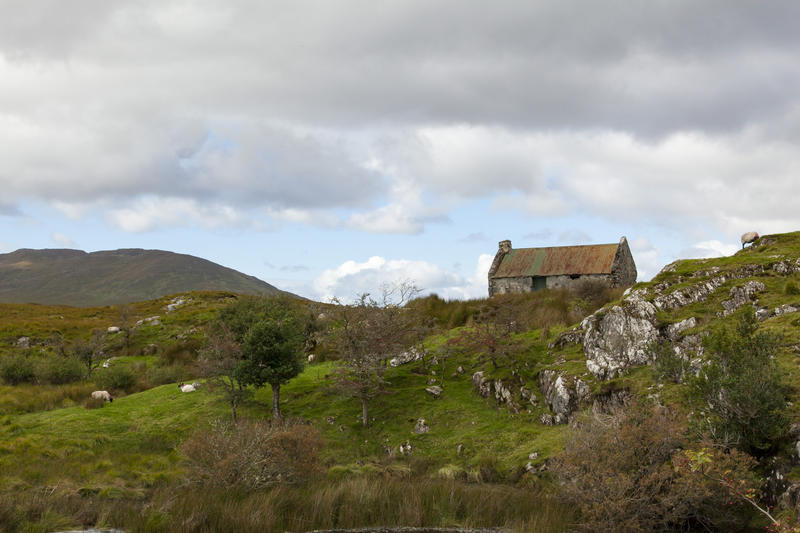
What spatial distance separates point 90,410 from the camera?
22438 millimetres

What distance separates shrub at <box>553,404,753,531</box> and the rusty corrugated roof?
3257 centimetres

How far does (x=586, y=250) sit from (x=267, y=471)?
39.6 meters

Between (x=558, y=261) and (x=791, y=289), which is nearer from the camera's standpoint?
(x=791, y=289)

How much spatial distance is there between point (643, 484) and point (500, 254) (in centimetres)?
3955

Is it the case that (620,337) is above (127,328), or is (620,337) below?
above

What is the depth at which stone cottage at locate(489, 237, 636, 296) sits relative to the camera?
4228cm

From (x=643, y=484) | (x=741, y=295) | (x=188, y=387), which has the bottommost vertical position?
(x=188, y=387)

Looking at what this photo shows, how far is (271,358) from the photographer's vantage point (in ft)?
73.3

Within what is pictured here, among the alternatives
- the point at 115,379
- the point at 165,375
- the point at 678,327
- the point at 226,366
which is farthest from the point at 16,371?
the point at 678,327

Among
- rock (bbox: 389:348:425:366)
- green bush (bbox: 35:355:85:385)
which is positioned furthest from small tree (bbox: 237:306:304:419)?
green bush (bbox: 35:355:85:385)

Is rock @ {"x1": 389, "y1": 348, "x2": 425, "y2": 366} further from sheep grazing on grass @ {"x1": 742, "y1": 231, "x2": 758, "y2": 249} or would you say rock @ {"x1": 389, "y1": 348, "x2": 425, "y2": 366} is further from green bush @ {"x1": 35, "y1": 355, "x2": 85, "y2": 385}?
sheep grazing on grass @ {"x1": 742, "y1": 231, "x2": 758, "y2": 249}

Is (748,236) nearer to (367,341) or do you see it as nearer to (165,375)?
(367,341)

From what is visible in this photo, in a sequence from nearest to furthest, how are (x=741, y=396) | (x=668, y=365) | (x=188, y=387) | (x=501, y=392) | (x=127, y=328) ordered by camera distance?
(x=741, y=396)
(x=668, y=365)
(x=501, y=392)
(x=188, y=387)
(x=127, y=328)

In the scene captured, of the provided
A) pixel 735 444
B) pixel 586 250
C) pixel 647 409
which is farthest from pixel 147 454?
pixel 586 250
